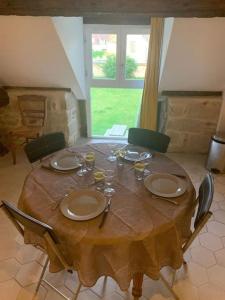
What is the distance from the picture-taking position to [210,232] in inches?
100.0

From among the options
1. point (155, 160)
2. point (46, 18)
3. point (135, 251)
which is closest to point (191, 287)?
point (135, 251)

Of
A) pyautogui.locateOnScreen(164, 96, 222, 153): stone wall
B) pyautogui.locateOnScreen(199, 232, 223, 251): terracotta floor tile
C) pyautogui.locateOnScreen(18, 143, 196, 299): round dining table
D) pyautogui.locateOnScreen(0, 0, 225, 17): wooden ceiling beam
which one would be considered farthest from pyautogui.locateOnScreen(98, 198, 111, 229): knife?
pyautogui.locateOnScreen(164, 96, 222, 153): stone wall

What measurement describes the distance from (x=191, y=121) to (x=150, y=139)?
1.50m

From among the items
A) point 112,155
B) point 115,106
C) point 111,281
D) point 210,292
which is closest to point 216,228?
point 210,292

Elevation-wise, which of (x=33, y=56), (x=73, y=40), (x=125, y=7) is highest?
(x=125, y=7)

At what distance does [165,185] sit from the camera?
185 centimetres

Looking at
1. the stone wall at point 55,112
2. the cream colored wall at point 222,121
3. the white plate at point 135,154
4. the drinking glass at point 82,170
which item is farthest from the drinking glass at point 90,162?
the cream colored wall at point 222,121

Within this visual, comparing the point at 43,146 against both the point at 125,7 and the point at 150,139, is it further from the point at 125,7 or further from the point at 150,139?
the point at 125,7

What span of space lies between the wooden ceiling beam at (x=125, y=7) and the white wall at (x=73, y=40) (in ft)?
0.94

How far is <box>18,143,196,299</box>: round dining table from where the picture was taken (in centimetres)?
146

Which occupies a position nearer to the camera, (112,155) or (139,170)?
(139,170)

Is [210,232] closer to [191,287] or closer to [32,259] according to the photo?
[191,287]

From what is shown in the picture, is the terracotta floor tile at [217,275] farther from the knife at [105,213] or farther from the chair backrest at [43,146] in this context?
the chair backrest at [43,146]

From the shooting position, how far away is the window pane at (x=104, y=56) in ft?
11.6
